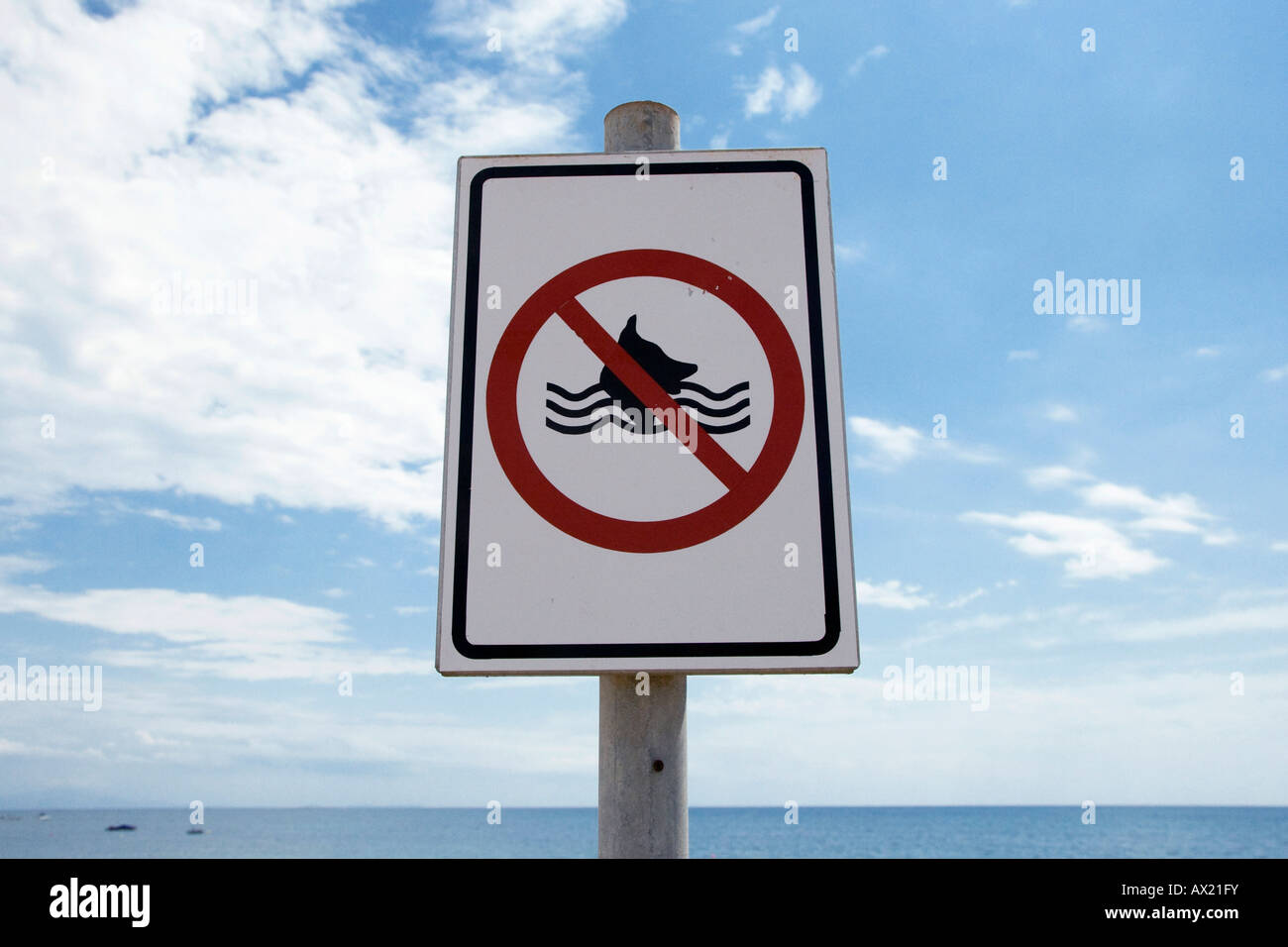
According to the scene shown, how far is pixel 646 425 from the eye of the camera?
1.59m

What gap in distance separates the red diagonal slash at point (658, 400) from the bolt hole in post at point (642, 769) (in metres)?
0.38

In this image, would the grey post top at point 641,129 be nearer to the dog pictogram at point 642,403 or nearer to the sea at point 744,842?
the dog pictogram at point 642,403

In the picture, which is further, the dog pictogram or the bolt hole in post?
the dog pictogram

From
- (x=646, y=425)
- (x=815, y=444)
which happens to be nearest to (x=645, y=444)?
(x=646, y=425)

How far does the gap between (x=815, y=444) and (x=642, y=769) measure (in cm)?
67

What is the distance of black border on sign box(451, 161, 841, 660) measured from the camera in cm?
150

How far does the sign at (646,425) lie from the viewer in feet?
4.98

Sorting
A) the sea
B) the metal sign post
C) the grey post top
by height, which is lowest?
the sea

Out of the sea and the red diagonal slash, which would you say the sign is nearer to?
the red diagonal slash

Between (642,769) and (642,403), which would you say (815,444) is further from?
(642,769)

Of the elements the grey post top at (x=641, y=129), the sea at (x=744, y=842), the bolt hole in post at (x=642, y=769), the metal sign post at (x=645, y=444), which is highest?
the grey post top at (x=641, y=129)

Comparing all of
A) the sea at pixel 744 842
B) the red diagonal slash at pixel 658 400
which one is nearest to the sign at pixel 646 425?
the red diagonal slash at pixel 658 400

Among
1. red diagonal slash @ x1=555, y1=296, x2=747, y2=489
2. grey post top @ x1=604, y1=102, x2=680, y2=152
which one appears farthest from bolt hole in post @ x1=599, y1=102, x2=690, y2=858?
grey post top @ x1=604, y1=102, x2=680, y2=152
